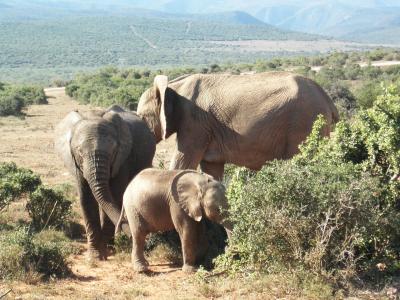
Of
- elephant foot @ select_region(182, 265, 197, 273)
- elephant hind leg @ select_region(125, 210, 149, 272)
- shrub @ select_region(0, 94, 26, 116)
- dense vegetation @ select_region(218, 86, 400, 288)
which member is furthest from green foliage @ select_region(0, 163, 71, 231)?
shrub @ select_region(0, 94, 26, 116)

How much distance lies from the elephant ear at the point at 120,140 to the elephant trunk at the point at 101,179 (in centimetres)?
31

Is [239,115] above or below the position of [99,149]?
above

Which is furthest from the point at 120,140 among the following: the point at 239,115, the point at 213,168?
the point at 239,115

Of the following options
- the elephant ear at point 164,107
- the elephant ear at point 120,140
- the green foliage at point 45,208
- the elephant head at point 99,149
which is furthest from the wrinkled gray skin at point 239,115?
the green foliage at point 45,208

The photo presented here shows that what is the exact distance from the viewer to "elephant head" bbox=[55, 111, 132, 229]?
889cm

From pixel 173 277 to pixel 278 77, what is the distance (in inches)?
125

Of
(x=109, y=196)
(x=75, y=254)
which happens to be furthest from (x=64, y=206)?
(x=109, y=196)

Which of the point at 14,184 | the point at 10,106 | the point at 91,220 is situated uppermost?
the point at 91,220

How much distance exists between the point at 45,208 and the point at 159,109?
102 inches

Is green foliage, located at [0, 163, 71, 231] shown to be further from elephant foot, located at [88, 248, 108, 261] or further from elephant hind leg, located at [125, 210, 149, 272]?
elephant hind leg, located at [125, 210, 149, 272]

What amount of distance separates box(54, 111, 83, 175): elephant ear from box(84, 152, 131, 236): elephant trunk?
58 centimetres

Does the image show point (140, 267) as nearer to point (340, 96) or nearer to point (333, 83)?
point (340, 96)

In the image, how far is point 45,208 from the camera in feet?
36.1

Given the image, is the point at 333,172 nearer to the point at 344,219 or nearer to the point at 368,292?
the point at 344,219
